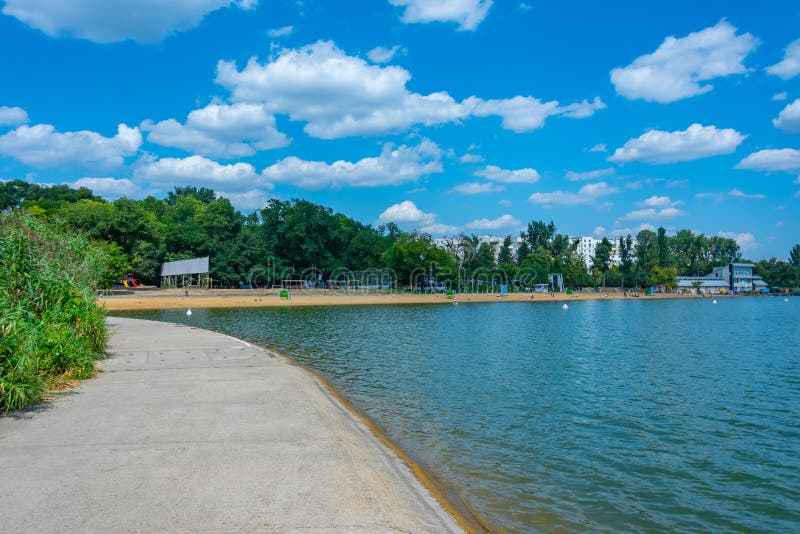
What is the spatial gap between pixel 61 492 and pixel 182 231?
87511 mm

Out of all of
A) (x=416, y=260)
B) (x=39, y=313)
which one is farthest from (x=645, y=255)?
(x=39, y=313)

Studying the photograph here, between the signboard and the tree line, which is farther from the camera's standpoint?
the tree line

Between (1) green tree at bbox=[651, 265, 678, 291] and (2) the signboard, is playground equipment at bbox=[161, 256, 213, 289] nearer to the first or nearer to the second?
(2) the signboard

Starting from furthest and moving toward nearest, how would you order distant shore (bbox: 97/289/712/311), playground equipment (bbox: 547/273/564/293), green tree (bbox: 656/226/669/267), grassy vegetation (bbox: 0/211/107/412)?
1. green tree (bbox: 656/226/669/267)
2. playground equipment (bbox: 547/273/564/293)
3. distant shore (bbox: 97/289/712/311)
4. grassy vegetation (bbox: 0/211/107/412)

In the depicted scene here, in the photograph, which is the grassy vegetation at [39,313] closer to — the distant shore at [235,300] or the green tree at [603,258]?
the distant shore at [235,300]

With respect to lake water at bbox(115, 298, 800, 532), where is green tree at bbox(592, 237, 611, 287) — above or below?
above

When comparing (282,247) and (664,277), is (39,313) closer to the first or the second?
(282,247)

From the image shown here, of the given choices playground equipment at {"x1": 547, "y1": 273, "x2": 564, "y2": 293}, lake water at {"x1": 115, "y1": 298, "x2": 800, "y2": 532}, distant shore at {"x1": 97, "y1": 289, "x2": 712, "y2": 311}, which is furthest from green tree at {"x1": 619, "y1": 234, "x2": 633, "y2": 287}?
lake water at {"x1": 115, "y1": 298, "x2": 800, "y2": 532}

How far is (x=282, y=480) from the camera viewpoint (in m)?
6.75

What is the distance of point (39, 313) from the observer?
1360 cm

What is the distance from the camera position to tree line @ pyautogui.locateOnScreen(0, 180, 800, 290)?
246 feet

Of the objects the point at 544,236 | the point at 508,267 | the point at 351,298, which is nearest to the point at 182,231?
the point at 351,298

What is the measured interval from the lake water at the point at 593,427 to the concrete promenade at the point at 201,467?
182 cm

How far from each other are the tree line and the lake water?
44.9 m
